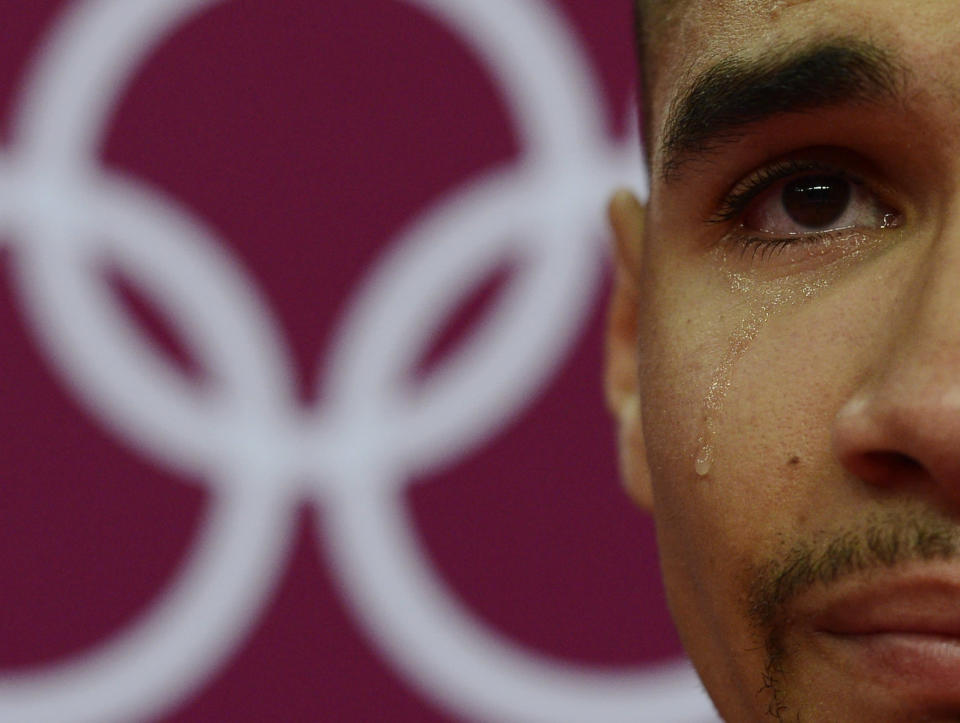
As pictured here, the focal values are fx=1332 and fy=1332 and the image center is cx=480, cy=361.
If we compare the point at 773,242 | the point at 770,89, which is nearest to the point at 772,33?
the point at 770,89

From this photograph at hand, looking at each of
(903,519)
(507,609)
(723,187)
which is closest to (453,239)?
(507,609)

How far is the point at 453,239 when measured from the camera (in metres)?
2.40

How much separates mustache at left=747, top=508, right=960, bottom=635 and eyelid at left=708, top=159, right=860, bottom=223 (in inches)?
11.8

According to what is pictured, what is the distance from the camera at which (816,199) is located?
104 centimetres

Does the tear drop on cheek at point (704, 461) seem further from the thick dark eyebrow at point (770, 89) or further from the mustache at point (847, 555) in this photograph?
the thick dark eyebrow at point (770, 89)

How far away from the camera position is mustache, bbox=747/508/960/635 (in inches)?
31.5

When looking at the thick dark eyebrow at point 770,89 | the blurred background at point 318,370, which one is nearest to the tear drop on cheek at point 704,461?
the thick dark eyebrow at point 770,89

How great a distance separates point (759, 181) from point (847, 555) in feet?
1.13

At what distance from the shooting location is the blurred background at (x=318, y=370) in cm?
234

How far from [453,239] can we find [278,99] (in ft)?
1.35

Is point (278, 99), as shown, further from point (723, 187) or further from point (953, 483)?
point (953, 483)

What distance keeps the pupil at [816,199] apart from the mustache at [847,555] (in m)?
0.27

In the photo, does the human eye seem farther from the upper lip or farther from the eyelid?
the upper lip

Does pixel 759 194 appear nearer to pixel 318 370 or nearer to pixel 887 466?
pixel 887 466
